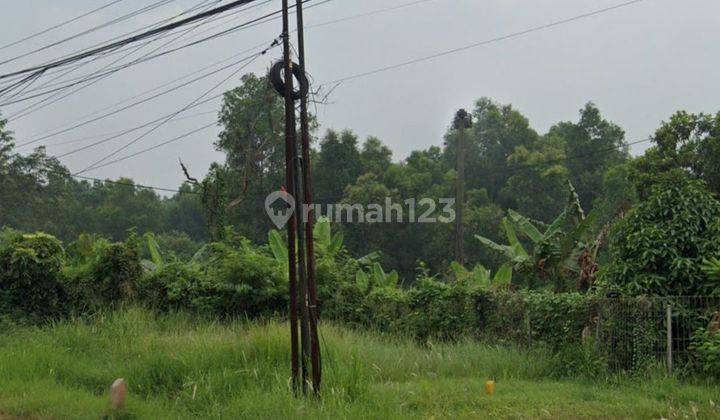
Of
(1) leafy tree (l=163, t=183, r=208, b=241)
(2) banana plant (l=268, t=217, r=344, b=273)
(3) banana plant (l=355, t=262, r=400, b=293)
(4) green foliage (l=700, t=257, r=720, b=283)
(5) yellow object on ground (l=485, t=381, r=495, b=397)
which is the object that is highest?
(1) leafy tree (l=163, t=183, r=208, b=241)

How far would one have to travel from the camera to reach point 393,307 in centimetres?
1327

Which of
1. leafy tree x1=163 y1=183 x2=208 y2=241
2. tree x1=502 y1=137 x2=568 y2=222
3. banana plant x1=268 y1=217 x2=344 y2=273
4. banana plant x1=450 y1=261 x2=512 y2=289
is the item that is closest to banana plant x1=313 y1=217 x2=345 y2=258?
banana plant x1=268 y1=217 x2=344 y2=273

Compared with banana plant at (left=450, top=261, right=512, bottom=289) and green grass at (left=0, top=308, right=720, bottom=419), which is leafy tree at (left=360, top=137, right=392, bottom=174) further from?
green grass at (left=0, top=308, right=720, bottom=419)

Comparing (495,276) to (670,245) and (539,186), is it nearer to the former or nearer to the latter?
(670,245)

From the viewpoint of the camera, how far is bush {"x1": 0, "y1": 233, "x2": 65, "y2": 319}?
1488 cm

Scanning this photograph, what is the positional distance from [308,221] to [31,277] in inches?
387

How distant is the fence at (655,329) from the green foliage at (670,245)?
1.35 feet

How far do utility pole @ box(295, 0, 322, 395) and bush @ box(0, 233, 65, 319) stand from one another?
9515 millimetres

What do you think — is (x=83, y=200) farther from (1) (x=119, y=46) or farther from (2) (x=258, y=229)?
(1) (x=119, y=46)

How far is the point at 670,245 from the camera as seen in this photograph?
9742mm

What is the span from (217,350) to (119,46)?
5070 millimetres

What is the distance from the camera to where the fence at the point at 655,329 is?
8.98 metres

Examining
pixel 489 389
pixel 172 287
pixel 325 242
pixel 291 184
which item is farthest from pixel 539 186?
pixel 291 184

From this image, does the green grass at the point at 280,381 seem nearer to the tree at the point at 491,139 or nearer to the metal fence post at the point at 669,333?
the metal fence post at the point at 669,333
